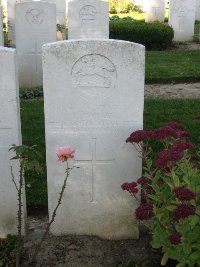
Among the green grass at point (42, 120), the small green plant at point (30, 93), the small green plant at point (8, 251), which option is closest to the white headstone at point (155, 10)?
the small green plant at point (30, 93)

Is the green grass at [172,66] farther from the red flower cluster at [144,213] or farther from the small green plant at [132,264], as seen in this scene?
the red flower cluster at [144,213]

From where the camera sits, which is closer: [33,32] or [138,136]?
[138,136]

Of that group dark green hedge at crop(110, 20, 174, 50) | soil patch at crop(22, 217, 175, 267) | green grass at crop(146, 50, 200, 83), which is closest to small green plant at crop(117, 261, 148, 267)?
soil patch at crop(22, 217, 175, 267)

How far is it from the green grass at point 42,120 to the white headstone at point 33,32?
1314 mm

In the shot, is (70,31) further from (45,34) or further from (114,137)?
(114,137)

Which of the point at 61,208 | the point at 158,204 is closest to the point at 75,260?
the point at 61,208

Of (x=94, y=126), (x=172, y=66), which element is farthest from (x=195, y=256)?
(x=172, y=66)

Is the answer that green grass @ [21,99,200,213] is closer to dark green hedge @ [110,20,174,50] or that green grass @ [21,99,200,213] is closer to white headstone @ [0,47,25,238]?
white headstone @ [0,47,25,238]

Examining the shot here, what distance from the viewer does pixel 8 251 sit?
3266 mm

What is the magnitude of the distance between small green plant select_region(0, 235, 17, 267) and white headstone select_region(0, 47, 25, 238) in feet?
0.51

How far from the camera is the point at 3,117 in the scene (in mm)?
3271

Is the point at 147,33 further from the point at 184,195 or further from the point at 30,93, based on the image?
the point at 184,195

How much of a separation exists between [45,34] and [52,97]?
5035 mm

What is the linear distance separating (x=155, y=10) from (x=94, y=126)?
1316cm
